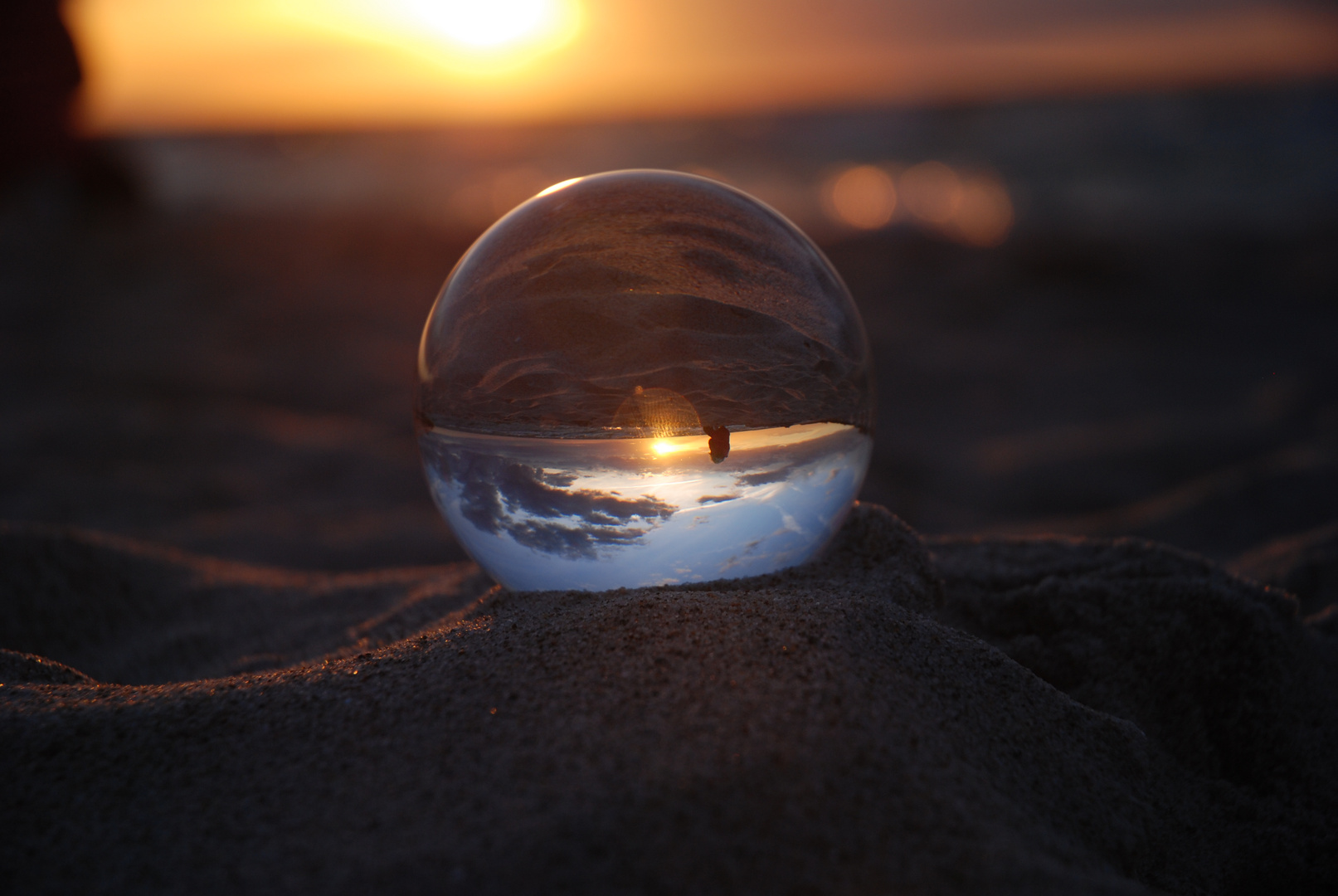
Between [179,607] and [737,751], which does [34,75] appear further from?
[737,751]

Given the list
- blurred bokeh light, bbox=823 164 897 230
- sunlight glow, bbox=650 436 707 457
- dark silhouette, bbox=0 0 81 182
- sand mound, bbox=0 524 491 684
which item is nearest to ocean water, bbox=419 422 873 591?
sunlight glow, bbox=650 436 707 457

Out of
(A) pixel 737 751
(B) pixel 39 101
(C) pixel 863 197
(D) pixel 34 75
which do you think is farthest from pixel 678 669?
(C) pixel 863 197

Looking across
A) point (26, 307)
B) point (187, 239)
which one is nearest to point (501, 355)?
point (26, 307)

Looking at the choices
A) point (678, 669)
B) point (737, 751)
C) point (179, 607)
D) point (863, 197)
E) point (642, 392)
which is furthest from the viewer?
point (863, 197)

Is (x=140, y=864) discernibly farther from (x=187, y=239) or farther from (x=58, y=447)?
(x=187, y=239)

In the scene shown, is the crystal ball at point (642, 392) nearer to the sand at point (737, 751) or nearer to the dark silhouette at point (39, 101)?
the sand at point (737, 751)

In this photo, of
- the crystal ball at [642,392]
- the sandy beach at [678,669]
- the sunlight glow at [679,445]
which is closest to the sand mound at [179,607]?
the sandy beach at [678,669]
